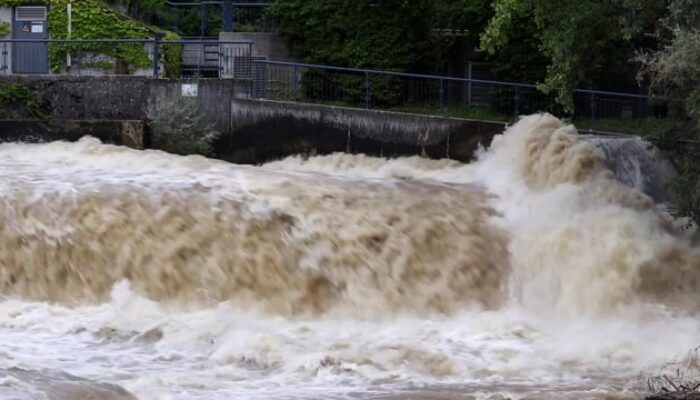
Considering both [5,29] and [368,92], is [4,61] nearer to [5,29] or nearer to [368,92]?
[5,29]

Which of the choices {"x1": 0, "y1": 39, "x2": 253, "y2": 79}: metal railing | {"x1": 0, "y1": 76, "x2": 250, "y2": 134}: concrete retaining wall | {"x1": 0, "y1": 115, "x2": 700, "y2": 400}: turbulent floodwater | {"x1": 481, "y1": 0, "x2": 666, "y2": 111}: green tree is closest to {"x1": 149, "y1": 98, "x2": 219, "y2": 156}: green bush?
{"x1": 0, "y1": 76, "x2": 250, "y2": 134}: concrete retaining wall

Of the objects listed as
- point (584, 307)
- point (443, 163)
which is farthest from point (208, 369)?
point (443, 163)

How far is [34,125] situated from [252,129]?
4.25 meters

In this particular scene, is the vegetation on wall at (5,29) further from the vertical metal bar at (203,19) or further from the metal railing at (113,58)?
the vertical metal bar at (203,19)

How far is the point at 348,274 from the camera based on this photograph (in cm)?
1895

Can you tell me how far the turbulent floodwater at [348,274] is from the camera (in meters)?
15.9

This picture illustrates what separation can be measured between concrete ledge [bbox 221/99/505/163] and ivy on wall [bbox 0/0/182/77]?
4483 mm

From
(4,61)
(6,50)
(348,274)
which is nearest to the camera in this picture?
(348,274)

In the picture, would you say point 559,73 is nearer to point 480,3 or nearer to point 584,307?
point 584,307

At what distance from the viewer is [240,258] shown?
19047 mm

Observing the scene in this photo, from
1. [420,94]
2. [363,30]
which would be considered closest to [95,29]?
[363,30]

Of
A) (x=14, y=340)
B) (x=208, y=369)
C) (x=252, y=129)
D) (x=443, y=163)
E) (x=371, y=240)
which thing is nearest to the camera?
(x=208, y=369)

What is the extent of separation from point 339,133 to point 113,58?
7.10 metres

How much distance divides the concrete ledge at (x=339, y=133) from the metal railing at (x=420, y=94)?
1158mm
